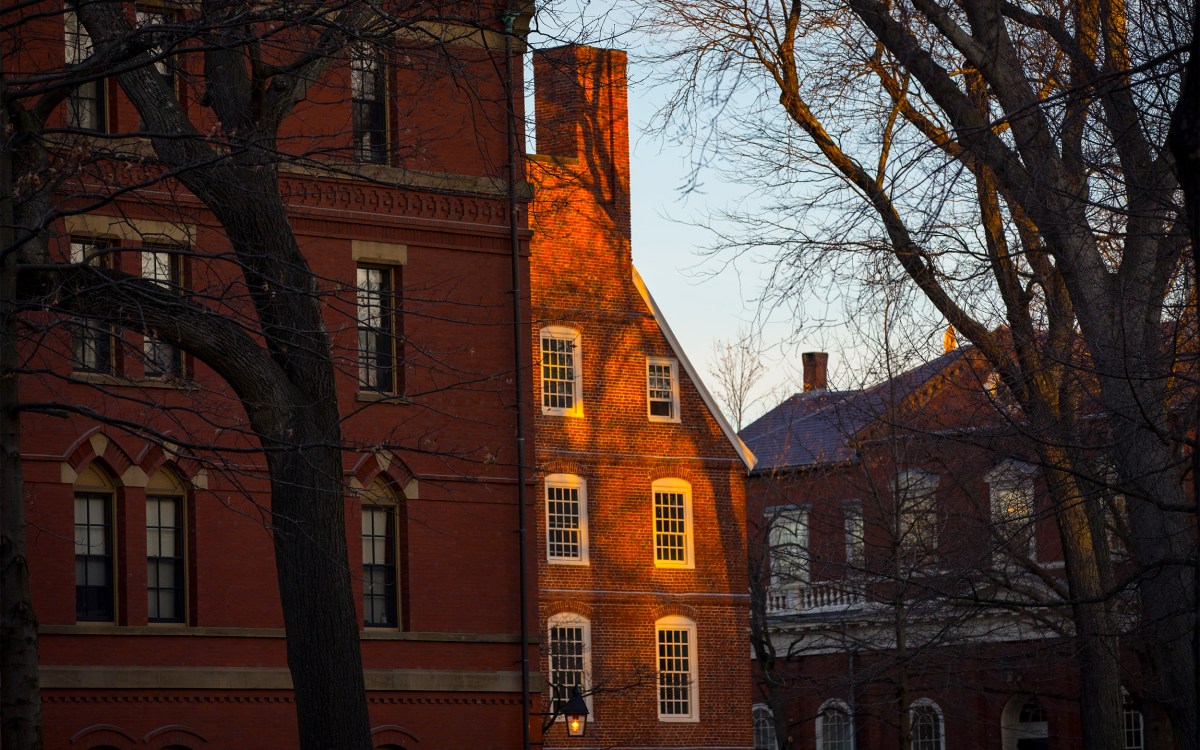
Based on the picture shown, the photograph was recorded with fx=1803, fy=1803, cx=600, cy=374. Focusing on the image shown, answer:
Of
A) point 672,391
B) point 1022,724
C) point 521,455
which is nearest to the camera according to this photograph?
point 521,455

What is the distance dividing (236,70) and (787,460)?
3755 centimetres

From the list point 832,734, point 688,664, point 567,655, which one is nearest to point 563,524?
point 567,655

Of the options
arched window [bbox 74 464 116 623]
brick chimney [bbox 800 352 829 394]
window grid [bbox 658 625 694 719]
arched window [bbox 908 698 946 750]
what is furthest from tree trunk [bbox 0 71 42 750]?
brick chimney [bbox 800 352 829 394]

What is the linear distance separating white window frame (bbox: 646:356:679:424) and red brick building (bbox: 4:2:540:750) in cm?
1186

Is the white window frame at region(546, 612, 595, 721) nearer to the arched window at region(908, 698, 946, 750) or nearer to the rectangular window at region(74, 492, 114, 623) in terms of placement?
the arched window at region(908, 698, 946, 750)

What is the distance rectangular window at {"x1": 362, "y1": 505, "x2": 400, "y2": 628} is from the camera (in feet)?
88.1

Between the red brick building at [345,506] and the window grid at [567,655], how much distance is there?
32.1 ft

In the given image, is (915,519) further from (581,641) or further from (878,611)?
(581,641)

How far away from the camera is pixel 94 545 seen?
83.0ft

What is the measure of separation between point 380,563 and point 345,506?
129 cm

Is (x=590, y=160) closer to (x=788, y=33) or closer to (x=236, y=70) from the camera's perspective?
(x=788, y=33)

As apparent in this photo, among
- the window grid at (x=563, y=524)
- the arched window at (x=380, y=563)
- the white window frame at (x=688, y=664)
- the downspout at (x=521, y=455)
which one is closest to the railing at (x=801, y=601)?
the white window frame at (x=688, y=664)

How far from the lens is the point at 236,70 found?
1463 cm

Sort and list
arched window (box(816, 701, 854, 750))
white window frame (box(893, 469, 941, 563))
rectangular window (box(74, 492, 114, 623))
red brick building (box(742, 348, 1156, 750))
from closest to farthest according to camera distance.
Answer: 1. rectangular window (box(74, 492, 114, 623))
2. white window frame (box(893, 469, 941, 563))
3. red brick building (box(742, 348, 1156, 750))
4. arched window (box(816, 701, 854, 750))
